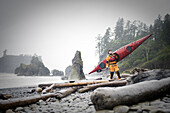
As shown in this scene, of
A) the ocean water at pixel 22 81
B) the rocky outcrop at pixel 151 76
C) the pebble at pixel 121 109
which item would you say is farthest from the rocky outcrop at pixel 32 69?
the pebble at pixel 121 109

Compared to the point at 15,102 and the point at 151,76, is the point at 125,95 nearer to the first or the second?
the point at 151,76

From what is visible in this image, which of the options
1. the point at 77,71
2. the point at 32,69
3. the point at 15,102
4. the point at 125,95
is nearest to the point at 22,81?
the point at 77,71

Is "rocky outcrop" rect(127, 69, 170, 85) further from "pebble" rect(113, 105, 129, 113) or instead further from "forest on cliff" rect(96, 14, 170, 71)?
"forest on cliff" rect(96, 14, 170, 71)

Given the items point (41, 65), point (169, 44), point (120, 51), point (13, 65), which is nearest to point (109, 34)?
point (169, 44)

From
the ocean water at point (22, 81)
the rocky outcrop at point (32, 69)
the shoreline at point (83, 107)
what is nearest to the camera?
the shoreline at point (83, 107)

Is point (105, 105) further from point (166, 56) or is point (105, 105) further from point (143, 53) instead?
point (143, 53)

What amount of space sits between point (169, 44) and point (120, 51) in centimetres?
3464

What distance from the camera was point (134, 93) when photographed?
260 cm

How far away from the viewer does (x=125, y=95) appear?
254 cm

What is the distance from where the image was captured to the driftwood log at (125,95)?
2463 millimetres

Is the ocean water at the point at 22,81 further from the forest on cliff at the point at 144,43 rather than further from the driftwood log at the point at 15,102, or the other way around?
the forest on cliff at the point at 144,43

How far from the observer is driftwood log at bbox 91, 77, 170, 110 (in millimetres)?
2463

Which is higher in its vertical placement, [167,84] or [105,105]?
[167,84]

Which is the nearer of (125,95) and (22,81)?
(125,95)
